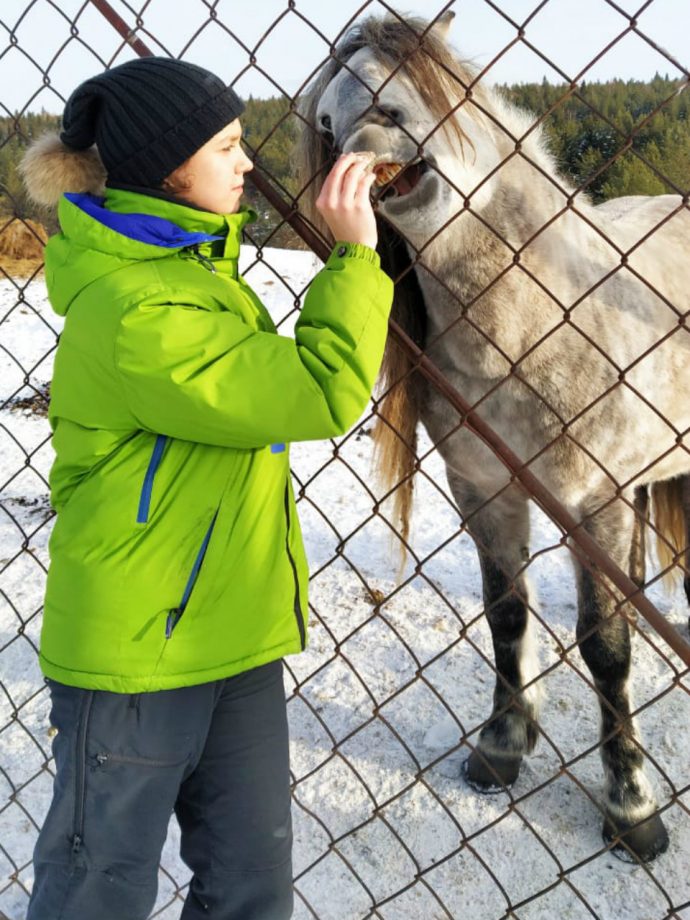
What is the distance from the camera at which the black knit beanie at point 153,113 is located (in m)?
1.38

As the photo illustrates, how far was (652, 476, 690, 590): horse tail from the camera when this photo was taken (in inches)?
136

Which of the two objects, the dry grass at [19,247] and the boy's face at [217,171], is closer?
the boy's face at [217,171]

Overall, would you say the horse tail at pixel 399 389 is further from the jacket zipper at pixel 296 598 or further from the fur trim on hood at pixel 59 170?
the fur trim on hood at pixel 59 170

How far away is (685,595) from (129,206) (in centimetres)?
333

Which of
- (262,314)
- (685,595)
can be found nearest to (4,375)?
(685,595)

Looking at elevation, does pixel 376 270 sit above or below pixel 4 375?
above

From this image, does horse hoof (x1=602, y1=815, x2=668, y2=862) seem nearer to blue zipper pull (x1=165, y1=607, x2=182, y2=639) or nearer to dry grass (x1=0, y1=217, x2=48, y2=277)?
blue zipper pull (x1=165, y1=607, x2=182, y2=639)

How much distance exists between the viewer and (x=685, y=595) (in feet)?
12.8

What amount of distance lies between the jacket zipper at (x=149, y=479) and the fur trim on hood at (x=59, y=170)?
503 millimetres

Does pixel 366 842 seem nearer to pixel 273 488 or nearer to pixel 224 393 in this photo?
pixel 273 488

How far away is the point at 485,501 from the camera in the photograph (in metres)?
2.62

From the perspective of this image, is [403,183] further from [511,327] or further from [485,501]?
[485,501]

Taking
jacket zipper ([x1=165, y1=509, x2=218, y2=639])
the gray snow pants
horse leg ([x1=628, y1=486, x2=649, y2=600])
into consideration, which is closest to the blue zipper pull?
jacket zipper ([x1=165, y1=509, x2=218, y2=639])

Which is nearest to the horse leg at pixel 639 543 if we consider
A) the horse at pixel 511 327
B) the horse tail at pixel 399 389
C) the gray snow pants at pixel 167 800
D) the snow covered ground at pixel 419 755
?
the snow covered ground at pixel 419 755
